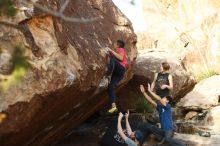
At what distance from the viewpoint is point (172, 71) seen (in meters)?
15.5

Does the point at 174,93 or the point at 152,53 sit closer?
the point at 174,93

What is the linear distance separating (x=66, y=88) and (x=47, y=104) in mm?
451

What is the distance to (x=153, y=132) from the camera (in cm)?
985

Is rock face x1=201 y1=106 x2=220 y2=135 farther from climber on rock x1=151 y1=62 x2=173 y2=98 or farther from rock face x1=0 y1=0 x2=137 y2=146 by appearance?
rock face x1=0 y1=0 x2=137 y2=146

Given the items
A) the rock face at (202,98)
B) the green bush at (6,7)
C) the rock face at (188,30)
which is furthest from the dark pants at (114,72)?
the rock face at (188,30)

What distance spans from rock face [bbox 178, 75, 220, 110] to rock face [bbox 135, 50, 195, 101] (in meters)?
0.53

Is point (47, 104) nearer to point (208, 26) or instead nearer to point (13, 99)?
point (13, 99)

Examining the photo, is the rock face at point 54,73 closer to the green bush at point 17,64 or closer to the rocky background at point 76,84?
the rocky background at point 76,84

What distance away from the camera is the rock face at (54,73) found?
7215 mm

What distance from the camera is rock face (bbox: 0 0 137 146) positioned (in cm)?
721

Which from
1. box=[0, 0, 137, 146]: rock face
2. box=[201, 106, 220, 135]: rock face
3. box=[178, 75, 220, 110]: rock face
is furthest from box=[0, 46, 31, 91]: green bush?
box=[178, 75, 220, 110]: rock face

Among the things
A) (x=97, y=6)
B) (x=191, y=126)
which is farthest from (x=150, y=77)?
(x=97, y=6)

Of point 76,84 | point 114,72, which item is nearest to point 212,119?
point 114,72

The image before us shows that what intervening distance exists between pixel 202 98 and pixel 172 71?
2.20m
